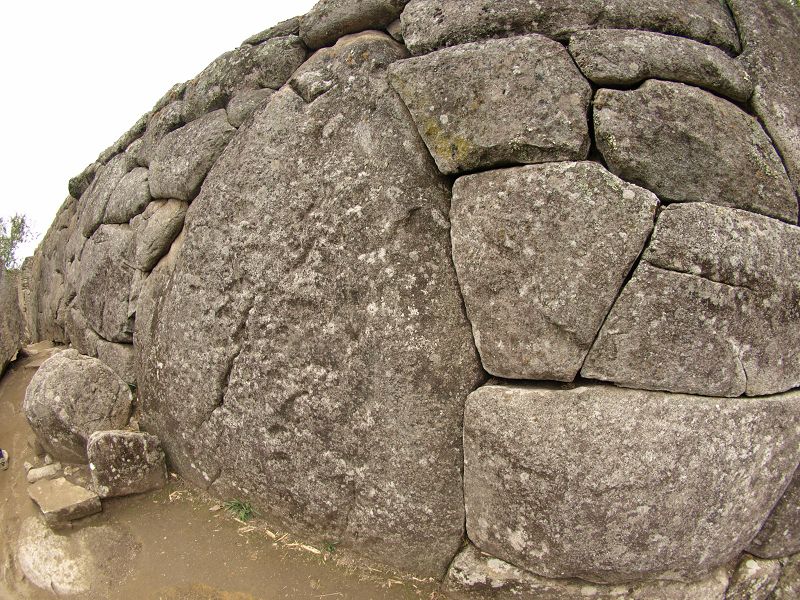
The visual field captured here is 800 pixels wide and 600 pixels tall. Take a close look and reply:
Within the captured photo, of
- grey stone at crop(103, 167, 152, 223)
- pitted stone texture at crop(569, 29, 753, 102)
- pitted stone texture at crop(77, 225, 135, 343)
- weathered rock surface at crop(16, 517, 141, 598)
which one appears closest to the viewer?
pitted stone texture at crop(569, 29, 753, 102)

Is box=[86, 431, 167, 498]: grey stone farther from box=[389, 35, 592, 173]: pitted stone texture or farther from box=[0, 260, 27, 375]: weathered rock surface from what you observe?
box=[0, 260, 27, 375]: weathered rock surface

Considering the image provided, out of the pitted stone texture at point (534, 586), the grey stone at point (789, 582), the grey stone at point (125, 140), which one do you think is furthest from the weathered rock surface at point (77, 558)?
the grey stone at point (125, 140)

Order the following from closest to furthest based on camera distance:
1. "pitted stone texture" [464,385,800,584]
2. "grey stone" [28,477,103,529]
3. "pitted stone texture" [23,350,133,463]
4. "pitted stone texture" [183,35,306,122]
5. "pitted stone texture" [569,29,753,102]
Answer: "pitted stone texture" [464,385,800,584]
"pitted stone texture" [569,29,753,102]
"grey stone" [28,477,103,529]
"pitted stone texture" [183,35,306,122]
"pitted stone texture" [23,350,133,463]

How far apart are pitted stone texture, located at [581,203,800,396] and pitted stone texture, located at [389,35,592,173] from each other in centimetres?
78

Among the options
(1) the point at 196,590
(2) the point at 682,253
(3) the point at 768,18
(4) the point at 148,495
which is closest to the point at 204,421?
(4) the point at 148,495

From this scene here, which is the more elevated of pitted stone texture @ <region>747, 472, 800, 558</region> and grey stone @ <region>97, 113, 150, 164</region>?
grey stone @ <region>97, 113, 150, 164</region>

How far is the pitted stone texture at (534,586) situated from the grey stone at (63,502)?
281cm

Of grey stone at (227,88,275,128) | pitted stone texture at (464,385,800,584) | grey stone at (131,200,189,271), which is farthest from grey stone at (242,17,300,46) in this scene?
pitted stone texture at (464,385,800,584)

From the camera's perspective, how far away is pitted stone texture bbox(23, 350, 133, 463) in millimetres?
4730

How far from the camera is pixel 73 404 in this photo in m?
4.79

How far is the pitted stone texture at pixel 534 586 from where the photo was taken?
3.21 m

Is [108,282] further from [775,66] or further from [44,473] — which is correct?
[775,66]

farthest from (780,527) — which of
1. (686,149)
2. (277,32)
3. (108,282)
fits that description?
(108,282)

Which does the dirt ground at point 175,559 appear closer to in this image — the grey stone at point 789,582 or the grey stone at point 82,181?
the grey stone at point 789,582
